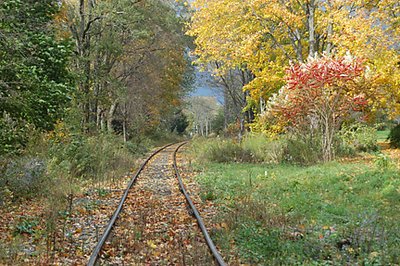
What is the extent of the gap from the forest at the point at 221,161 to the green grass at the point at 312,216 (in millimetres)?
36

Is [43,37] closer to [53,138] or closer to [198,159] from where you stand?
[53,138]

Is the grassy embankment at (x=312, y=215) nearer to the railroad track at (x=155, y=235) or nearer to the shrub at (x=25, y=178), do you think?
the railroad track at (x=155, y=235)

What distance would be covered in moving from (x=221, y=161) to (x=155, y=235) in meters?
12.1

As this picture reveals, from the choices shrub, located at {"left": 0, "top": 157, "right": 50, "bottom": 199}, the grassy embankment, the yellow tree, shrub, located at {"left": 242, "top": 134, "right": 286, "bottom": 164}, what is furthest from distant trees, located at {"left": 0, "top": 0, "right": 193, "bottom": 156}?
shrub, located at {"left": 242, "top": 134, "right": 286, "bottom": 164}

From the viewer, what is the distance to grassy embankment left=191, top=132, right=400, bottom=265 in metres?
5.95

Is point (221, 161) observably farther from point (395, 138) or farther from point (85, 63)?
point (395, 138)

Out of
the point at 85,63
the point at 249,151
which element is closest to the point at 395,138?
the point at 249,151

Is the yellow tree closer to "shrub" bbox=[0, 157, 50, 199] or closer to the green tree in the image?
the green tree

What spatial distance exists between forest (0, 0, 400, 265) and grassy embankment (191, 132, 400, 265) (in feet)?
0.12

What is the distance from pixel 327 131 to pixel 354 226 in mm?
9239

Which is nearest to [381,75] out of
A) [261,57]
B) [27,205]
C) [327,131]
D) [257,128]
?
[327,131]

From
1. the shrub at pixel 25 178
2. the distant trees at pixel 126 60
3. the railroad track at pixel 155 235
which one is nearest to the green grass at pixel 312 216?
Answer: the railroad track at pixel 155 235

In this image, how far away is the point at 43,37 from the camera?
10031 mm

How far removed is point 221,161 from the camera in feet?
63.6
